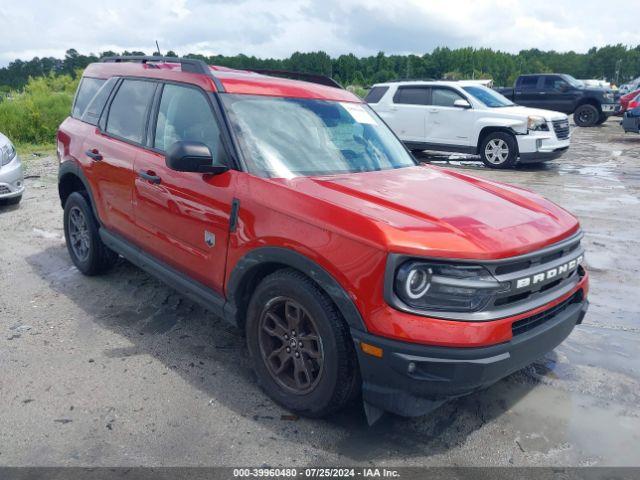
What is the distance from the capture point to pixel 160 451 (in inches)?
108

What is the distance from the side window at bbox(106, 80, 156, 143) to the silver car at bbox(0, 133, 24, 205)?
3.86 m

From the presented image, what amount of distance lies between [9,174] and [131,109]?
4.26 meters

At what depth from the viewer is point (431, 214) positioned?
277 centimetres

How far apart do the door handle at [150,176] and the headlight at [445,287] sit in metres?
2.01

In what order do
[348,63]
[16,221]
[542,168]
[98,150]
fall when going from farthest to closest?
[348,63] → [542,168] → [16,221] → [98,150]

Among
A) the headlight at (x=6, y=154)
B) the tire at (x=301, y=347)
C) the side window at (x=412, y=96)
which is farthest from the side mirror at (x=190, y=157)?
the side window at (x=412, y=96)

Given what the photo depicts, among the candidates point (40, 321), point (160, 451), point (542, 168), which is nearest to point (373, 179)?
point (160, 451)

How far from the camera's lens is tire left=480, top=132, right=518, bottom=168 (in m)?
11.7

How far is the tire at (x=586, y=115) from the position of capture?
68.5 feet

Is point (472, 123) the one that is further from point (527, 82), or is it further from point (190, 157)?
point (527, 82)

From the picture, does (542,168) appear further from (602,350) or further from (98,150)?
(98,150)

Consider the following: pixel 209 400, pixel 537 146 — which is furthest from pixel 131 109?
pixel 537 146

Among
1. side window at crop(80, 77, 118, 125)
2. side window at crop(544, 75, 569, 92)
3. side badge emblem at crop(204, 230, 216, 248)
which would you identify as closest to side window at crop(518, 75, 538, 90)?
side window at crop(544, 75, 569, 92)

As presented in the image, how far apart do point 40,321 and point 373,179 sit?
2.79 meters
